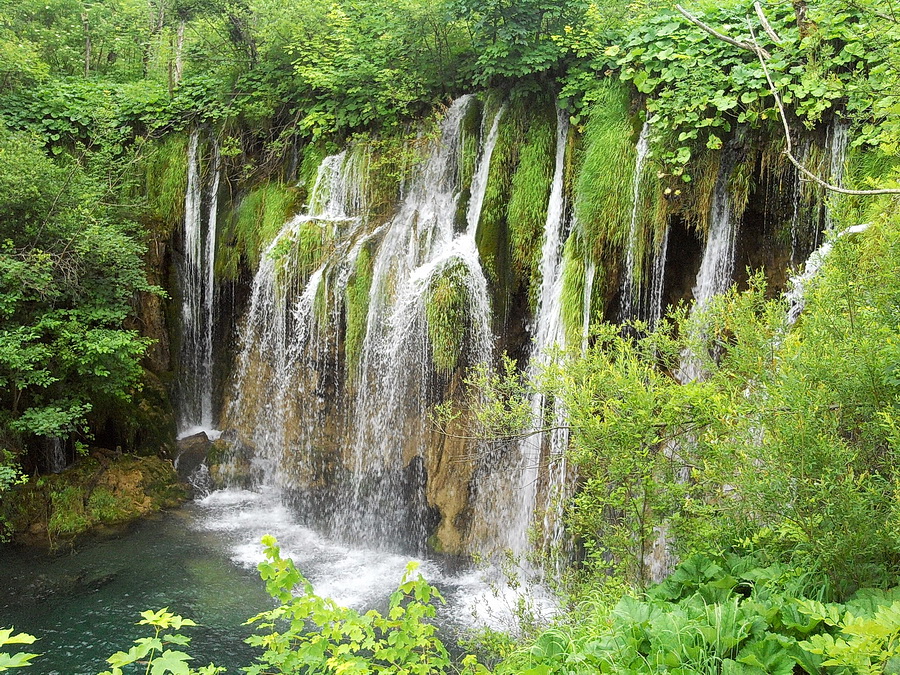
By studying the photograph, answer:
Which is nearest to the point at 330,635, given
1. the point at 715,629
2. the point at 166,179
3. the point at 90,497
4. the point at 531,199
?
the point at 715,629

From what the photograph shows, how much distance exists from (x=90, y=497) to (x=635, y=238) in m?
8.37

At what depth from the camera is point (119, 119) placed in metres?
12.4

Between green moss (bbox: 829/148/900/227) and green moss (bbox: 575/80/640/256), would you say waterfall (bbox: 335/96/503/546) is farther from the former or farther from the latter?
green moss (bbox: 829/148/900/227)

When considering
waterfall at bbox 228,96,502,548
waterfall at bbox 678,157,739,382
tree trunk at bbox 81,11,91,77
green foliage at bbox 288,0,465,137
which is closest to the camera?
waterfall at bbox 678,157,739,382

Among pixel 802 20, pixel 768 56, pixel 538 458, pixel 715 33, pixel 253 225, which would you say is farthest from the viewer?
pixel 253 225

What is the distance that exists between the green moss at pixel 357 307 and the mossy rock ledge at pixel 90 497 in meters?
3.67

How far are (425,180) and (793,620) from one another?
8136 mm

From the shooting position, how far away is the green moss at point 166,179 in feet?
39.5

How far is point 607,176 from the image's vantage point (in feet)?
26.2

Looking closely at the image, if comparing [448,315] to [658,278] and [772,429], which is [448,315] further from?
[772,429]

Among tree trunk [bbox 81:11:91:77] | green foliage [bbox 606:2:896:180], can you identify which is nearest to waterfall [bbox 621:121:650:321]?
green foliage [bbox 606:2:896:180]

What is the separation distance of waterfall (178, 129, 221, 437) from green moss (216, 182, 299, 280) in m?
0.32

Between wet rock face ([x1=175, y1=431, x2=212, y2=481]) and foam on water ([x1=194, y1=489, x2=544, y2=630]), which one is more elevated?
wet rock face ([x1=175, y1=431, x2=212, y2=481])

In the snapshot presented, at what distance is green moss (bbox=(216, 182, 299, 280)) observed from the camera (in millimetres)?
11047
